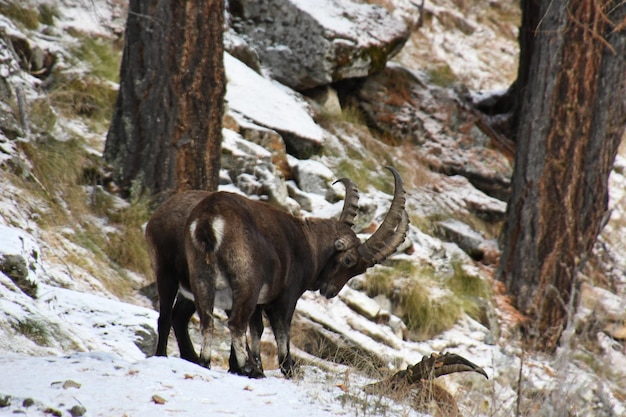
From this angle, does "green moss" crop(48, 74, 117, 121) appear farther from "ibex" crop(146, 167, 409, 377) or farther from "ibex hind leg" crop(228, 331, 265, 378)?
"ibex hind leg" crop(228, 331, 265, 378)

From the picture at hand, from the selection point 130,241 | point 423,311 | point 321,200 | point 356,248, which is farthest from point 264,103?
point 356,248

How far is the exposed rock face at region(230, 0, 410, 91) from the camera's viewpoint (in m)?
12.9

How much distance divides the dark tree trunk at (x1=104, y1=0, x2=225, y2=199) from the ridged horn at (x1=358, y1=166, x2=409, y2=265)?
2607 mm

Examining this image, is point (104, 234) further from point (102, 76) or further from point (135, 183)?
point (102, 76)

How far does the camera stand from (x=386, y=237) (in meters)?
6.52

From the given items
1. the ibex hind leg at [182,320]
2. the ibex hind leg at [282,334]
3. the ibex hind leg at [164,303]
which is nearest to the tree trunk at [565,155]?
the ibex hind leg at [282,334]

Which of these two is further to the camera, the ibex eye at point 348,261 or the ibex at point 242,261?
the ibex eye at point 348,261

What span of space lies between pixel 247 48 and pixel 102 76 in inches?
121

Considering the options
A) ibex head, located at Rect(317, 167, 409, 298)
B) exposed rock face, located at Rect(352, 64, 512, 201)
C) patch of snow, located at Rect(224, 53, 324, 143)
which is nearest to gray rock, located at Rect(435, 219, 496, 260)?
exposed rock face, located at Rect(352, 64, 512, 201)

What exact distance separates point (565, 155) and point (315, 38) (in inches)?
179

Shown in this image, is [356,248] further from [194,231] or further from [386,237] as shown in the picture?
[194,231]

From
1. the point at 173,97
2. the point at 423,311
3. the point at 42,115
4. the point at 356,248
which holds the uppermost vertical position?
the point at 173,97

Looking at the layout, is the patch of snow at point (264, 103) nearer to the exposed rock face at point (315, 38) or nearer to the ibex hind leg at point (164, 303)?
the exposed rock face at point (315, 38)

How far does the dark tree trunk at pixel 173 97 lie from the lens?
334 inches
